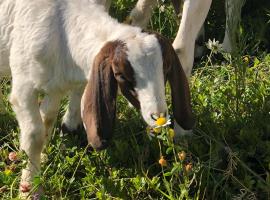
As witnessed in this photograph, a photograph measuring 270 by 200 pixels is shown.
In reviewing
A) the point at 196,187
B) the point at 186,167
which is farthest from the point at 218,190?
the point at 186,167

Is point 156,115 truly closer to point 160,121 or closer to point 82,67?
point 160,121

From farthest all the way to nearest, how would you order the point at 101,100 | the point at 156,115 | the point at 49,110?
the point at 49,110 → the point at 101,100 → the point at 156,115

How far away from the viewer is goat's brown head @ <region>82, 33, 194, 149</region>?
322 centimetres

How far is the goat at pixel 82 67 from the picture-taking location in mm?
3250

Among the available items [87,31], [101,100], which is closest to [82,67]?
[87,31]

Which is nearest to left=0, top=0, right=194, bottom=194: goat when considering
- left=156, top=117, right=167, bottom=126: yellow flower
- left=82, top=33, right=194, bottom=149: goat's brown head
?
left=82, top=33, right=194, bottom=149: goat's brown head

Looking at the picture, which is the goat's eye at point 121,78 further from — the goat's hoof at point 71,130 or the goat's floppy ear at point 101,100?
the goat's hoof at point 71,130

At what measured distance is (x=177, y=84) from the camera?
3.51m

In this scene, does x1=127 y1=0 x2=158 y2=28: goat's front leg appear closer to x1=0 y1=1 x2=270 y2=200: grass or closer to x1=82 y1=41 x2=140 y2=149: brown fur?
x1=0 y1=1 x2=270 y2=200: grass

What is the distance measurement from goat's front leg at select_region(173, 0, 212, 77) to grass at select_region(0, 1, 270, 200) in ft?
0.97

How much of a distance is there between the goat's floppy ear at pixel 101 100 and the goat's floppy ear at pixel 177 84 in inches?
9.8

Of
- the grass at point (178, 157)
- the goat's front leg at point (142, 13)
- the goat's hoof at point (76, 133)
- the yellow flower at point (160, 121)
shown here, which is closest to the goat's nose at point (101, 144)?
the grass at point (178, 157)

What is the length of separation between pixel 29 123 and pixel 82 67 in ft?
1.48

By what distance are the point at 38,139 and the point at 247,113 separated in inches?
50.1
